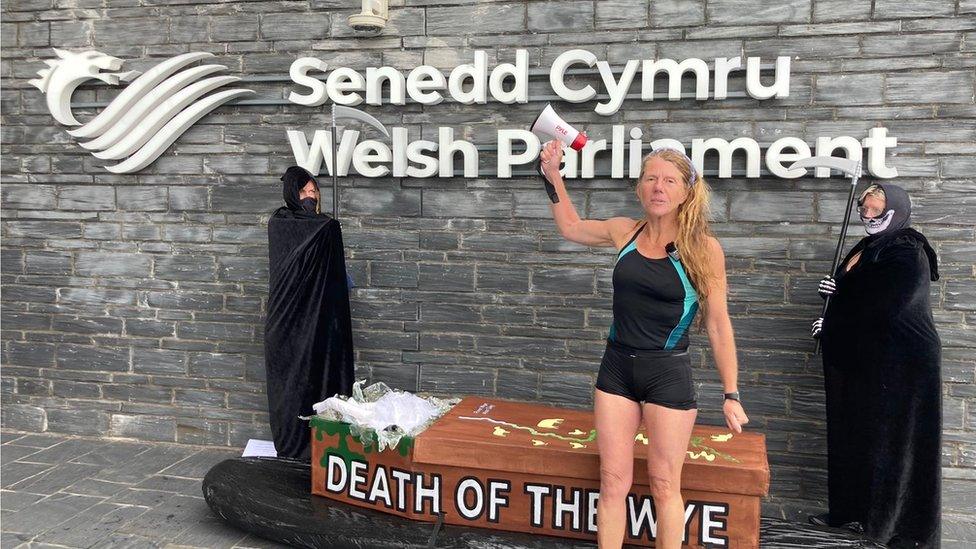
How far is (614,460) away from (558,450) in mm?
476

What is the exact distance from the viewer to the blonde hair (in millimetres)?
3045

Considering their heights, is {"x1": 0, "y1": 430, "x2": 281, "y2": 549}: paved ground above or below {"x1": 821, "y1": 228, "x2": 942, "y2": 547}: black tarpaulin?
below

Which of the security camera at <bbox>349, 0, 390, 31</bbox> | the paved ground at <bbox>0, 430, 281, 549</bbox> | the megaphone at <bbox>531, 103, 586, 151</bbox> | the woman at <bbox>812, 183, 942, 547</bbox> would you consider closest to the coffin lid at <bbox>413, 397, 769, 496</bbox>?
the woman at <bbox>812, 183, 942, 547</bbox>

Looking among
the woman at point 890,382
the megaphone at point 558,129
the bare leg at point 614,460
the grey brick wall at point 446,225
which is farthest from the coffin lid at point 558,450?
the megaphone at point 558,129

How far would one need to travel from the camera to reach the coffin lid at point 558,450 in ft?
11.0

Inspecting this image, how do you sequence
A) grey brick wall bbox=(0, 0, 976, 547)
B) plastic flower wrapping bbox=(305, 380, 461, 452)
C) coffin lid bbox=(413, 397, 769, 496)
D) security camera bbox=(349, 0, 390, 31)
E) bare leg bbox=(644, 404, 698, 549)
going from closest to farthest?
bare leg bbox=(644, 404, 698, 549)
coffin lid bbox=(413, 397, 769, 496)
plastic flower wrapping bbox=(305, 380, 461, 452)
grey brick wall bbox=(0, 0, 976, 547)
security camera bbox=(349, 0, 390, 31)

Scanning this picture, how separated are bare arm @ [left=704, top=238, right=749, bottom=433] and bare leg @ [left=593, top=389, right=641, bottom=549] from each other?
398mm

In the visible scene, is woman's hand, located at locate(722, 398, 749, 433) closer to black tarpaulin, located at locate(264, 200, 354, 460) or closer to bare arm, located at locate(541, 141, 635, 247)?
bare arm, located at locate(541, 141, 635, 247)

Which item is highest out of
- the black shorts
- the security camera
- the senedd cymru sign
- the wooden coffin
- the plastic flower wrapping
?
the security camera

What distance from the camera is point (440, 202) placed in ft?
16.4

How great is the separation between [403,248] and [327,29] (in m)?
1.61

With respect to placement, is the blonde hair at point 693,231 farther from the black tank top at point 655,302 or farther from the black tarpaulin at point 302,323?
the black tarpaulin at point 302,323

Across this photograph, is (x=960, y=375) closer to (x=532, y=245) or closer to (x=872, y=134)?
(x=872, y=134)

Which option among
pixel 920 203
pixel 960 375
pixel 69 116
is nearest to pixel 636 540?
pixel 960 375
